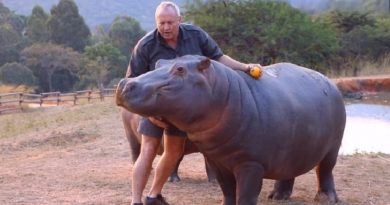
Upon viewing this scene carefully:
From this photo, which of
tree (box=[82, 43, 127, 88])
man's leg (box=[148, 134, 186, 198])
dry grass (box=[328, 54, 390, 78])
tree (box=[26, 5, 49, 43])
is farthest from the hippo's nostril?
tree (box=[26, 5, 49, 43])

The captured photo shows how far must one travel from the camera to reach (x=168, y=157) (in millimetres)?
5191

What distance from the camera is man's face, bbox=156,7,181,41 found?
4.91 m

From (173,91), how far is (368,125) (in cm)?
824

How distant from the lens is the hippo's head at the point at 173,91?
3.93m

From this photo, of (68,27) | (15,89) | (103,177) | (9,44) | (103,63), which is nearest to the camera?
(103,177)

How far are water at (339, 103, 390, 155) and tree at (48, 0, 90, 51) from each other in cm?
2366

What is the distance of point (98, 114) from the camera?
14289 mm

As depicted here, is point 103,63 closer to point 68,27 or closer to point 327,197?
point 68,27

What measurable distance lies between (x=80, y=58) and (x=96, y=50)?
1780 mm

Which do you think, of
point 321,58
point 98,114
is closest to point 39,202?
point 98,114

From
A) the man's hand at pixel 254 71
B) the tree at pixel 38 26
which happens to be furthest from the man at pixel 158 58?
the tree at pixel 38 26

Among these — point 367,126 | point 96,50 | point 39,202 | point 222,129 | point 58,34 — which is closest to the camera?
point 222,129

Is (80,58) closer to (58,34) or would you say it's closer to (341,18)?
(58,34)

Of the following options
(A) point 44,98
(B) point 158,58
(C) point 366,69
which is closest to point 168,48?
(B) point 158,58
